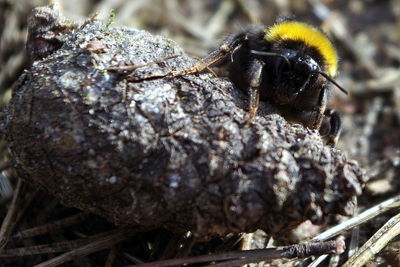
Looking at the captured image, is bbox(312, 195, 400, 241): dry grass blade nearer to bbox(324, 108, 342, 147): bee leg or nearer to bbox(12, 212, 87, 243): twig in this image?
bbox(324, 108, 342, 147): bee leg

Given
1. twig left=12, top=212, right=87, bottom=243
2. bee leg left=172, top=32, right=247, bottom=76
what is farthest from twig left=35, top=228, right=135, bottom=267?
bee leg left=172, top=32, right=247, bottom=76

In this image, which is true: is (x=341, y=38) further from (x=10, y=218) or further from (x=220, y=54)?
(x=10, y=218)

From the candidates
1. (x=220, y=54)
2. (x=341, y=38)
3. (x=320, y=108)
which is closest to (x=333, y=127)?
(x=320, y=108)

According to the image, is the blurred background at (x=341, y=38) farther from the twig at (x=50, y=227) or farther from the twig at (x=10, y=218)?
the twig at (x=50, y=227)

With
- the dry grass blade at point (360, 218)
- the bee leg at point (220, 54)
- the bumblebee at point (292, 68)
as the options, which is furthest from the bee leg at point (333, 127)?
the bee leg at point (220, 54)

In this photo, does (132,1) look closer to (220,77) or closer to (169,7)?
(169,7)

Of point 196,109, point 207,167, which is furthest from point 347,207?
point 196,109
